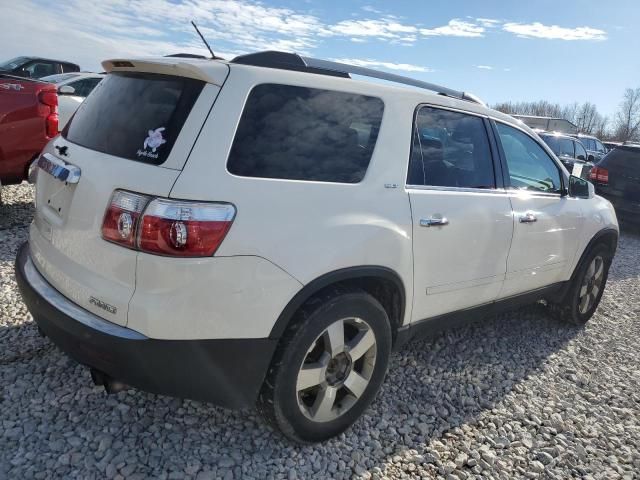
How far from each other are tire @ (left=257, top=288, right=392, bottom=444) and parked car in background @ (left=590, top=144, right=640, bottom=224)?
866cm

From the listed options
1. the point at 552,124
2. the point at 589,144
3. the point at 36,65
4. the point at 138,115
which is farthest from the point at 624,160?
the point at 552,124

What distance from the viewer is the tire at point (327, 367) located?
7.74ft

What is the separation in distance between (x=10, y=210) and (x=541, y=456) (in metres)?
6.00

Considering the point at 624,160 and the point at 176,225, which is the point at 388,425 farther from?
the point at 624,160

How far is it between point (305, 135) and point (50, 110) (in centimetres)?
433

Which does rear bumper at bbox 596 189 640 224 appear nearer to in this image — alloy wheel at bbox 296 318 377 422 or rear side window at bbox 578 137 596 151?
alloy wheel at bbox 296 318 377 422

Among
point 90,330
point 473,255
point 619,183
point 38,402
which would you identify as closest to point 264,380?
point 90,330

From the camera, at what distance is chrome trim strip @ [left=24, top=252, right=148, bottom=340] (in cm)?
210

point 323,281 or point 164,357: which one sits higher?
point 323,281

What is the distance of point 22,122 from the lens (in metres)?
5.36

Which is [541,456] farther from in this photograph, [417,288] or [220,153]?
[220,153]

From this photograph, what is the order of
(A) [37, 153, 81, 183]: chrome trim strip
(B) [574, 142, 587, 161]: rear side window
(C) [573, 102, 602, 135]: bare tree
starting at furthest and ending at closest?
(C) [573, 102, 602, 135]: bare tree
(B) [574, 142, 587, 161]: rear side window
(A) [37, 153, 81, 183]: chrome trim strip

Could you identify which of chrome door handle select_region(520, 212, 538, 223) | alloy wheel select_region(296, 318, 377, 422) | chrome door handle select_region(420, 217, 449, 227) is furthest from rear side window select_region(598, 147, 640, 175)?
alloy wheel select_region(296, 318, 377, 422)

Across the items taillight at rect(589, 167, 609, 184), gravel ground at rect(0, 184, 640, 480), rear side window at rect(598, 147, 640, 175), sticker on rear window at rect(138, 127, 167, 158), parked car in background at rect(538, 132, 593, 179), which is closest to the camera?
sticker on rear window at rect(138, 127, 167, 158)
